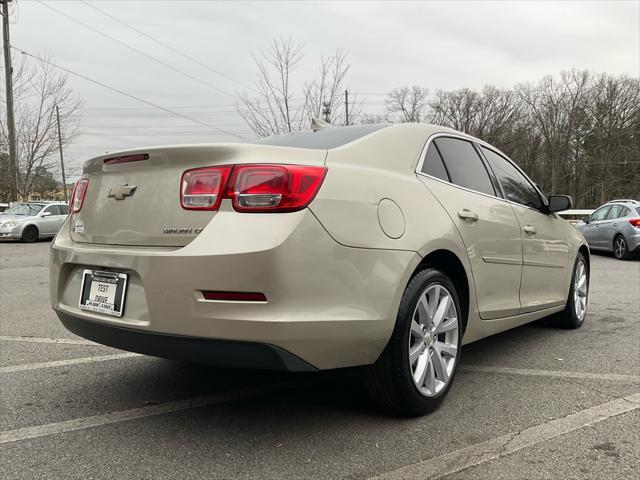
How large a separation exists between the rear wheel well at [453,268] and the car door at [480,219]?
3.8 inches

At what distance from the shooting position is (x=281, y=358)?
225cm

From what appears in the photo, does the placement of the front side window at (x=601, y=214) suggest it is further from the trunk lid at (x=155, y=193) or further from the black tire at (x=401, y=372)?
the trunk lid at (x=155, y=193)

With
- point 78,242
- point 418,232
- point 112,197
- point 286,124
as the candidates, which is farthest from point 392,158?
point 286,124

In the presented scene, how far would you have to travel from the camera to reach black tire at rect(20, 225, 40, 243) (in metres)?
17.6

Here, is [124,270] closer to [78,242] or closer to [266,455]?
[78,242]

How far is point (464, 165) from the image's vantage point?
11.7 ft

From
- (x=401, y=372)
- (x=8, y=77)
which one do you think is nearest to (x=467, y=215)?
(x=401, y=372)

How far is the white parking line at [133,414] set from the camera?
2.59 m

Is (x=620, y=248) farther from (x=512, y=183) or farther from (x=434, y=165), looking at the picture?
(x=434, y=165)

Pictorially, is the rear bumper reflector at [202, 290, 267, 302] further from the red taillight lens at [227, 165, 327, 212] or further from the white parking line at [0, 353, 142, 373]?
the white parking line at [0, 353, 142, 373]

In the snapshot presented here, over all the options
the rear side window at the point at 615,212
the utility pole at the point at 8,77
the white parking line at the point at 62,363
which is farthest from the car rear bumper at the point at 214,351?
the utility pole at the point at 8,77

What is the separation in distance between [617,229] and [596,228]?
100 cm

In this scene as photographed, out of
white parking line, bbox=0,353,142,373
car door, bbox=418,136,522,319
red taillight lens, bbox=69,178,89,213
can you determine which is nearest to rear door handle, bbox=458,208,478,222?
car door, bbox=418,136,522,319

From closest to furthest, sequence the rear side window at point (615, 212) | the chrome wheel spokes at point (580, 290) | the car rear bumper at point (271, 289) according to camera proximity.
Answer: the car rear bumper at point (271, 289), the chrome wheel spokes at point (580, 290), the rear side window at point (615, 212)
